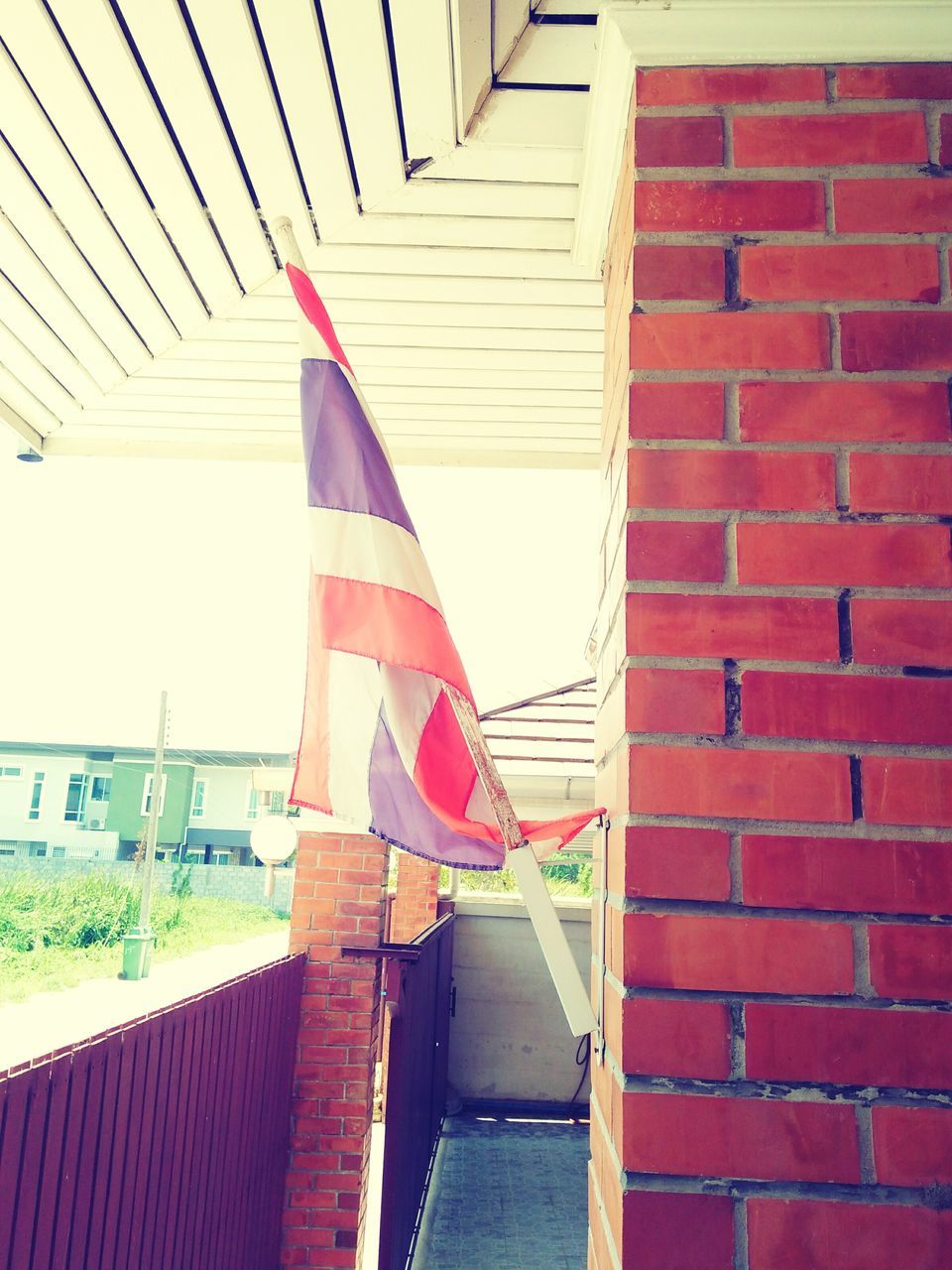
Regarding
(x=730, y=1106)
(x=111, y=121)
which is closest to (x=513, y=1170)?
(x=730, y=1106)

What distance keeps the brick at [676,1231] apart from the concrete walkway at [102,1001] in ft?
38.9

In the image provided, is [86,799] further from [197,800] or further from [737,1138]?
[737,1138]

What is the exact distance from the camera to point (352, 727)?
59.7 inches

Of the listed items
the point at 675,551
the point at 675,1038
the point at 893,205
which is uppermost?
the point at 893,205

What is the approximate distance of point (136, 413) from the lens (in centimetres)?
283

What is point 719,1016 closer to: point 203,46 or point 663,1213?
point 663,1213

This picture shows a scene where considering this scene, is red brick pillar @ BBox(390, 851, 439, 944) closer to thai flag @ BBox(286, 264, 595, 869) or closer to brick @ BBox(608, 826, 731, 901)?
thai flag @ BBox(286, 264, 595, 869)

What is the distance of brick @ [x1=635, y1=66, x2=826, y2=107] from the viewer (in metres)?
1.42

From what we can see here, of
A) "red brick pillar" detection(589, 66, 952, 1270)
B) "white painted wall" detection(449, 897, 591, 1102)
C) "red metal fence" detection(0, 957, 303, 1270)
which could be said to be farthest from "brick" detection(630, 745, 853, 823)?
"white painted wall" detection(449, 897, 591, 1102)

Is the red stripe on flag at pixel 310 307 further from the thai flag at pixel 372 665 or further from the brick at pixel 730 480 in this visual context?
the brick at pixel 730 480

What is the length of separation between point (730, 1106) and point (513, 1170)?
7.26 meters

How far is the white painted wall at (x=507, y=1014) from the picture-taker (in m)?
9.82

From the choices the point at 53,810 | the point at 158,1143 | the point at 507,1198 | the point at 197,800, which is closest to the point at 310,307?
the point at 158,1143

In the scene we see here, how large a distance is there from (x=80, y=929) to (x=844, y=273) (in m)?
32.8
